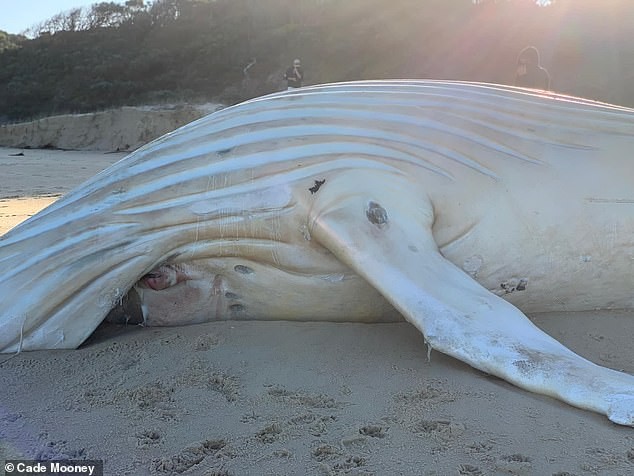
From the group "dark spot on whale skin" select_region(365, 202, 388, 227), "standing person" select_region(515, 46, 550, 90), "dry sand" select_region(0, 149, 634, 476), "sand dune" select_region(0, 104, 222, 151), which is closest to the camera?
"dry sand" select_region(0, 149, 634, 476)

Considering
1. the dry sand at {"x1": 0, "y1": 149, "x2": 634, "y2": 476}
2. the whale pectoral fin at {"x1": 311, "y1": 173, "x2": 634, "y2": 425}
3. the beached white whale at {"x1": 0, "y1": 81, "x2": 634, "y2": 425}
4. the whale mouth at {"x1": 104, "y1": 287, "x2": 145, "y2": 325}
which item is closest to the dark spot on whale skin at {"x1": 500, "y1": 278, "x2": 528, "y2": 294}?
the beached white whale at {"x1": 0, "y1": 81, "x2": 634, "y2": 425}

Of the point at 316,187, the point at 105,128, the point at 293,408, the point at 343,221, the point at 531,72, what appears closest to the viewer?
the point at 293,408

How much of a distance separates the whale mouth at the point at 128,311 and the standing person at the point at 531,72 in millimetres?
7868

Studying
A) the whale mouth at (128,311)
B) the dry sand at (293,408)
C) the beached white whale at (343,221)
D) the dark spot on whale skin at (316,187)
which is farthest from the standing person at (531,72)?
the whale mouth at (128,311)

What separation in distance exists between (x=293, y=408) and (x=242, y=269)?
980 mm

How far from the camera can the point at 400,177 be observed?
3240 millimetres

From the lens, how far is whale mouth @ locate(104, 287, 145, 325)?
10.8ft

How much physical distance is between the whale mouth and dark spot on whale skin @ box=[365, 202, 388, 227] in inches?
50.8

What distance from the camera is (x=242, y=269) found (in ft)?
10.6

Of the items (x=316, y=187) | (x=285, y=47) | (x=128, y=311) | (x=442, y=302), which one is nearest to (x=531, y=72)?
(x=316, y=187)

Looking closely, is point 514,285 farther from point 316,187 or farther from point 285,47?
point 285,47

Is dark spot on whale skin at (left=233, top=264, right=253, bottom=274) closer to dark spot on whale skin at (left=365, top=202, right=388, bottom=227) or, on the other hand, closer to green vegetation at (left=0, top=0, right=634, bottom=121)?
dark spot on whale skin at (left=365, top=202, right=388, bottom=227)

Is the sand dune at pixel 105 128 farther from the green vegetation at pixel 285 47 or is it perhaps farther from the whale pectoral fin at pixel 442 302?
the whale pectoral fin at pixel 442 302

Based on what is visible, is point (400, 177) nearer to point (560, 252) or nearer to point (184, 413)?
point (560, 252)
